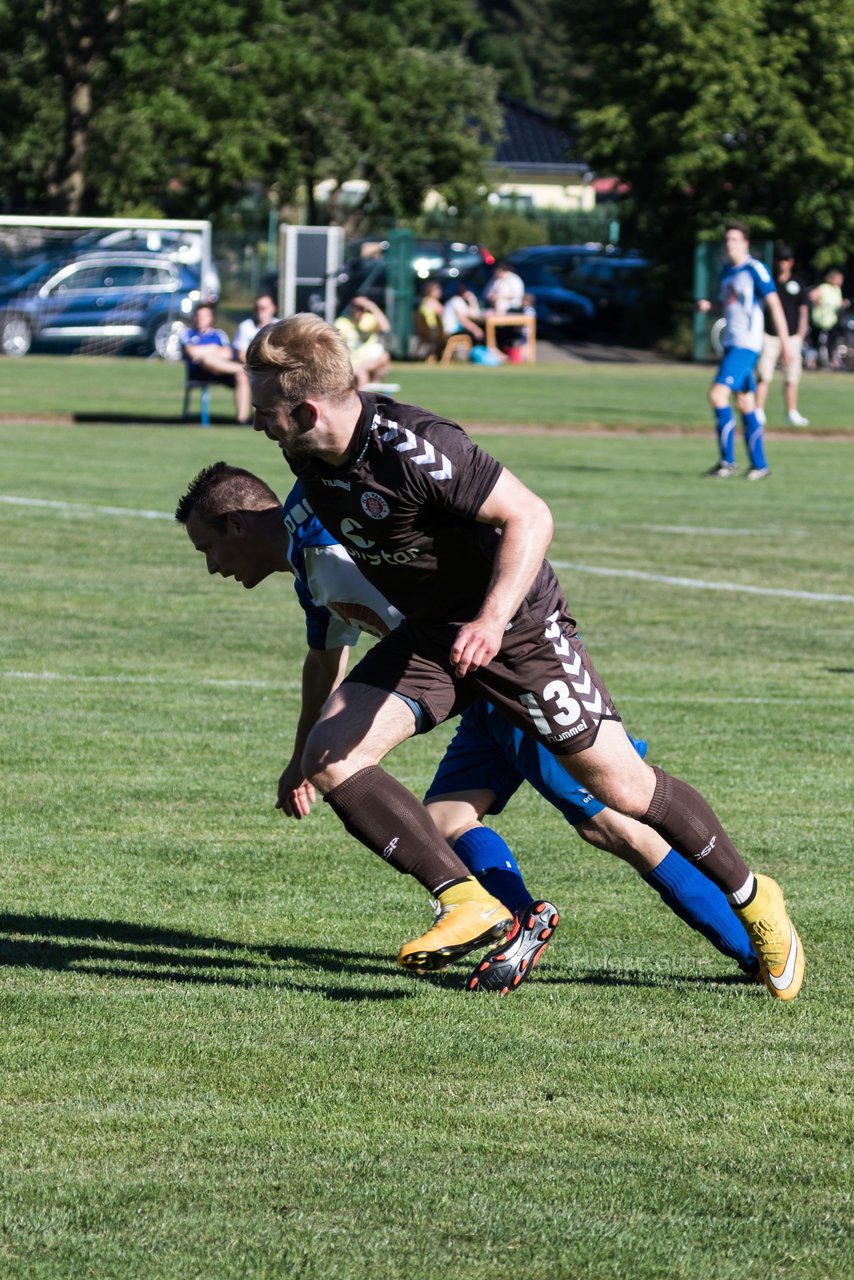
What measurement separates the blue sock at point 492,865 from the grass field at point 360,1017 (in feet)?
0.70

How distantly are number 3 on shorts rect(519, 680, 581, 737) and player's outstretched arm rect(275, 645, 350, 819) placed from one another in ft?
2.27

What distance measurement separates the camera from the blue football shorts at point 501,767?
5418mm

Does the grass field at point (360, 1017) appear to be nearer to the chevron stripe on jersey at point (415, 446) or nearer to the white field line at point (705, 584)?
the chevron stripe on jersey at point (415, 446)

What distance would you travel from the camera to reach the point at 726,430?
70.3ft

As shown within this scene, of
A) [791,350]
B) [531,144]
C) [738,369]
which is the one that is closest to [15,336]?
[791,350]

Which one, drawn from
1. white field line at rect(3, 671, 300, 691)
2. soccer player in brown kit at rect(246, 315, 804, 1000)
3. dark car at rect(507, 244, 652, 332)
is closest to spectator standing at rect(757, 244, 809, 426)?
white field line at rect(3, 671, 300, 691)

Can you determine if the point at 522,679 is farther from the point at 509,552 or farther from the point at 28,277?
the point at 28,277

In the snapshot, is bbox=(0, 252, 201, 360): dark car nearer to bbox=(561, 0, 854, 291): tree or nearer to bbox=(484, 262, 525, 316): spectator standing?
bbox=(484, 262, 525, 316): spectator standing

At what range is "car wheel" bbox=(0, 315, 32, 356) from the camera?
43.1m

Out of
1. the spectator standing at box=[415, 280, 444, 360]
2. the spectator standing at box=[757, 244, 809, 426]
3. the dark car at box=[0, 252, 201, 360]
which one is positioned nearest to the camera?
the spectator standing at box=[757, 244, 809, 426]

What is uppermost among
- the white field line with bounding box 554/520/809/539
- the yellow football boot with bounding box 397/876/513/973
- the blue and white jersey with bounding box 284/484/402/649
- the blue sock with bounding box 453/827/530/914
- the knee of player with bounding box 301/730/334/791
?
the blue and white jersey with bounding box 284/484/402/649

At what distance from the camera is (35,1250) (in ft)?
11.9

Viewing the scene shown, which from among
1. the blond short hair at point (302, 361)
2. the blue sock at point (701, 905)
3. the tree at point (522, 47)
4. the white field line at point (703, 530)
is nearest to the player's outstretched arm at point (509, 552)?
the blond short hair at point (302, 361)

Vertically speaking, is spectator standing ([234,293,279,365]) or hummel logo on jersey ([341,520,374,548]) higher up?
hummel logo on jersey ([341,520,374,548])
